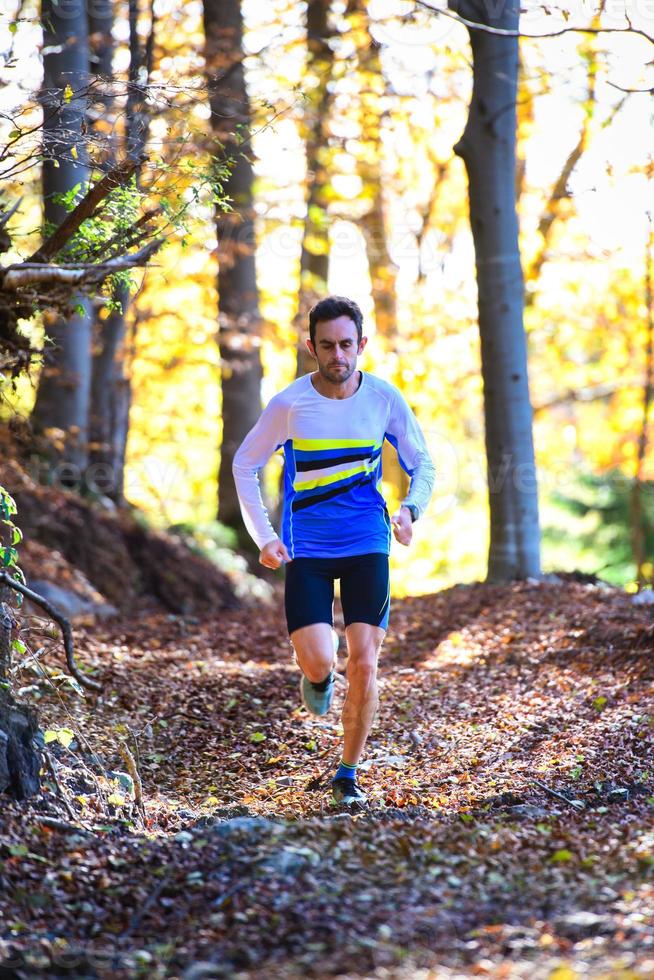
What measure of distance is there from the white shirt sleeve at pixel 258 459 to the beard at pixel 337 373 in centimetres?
27

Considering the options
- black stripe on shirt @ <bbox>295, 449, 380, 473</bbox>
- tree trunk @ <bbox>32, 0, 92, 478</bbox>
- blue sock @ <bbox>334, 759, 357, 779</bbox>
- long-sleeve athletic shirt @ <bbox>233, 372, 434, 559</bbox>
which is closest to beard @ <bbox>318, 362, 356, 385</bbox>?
long-sleeve athletic shirt @ <bbox>233, 372, 434, 559</bbox>

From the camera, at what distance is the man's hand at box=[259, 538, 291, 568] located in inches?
213

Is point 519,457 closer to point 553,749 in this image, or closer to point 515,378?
point 515,378

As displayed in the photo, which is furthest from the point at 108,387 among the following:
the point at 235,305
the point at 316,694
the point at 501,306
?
the point at 316,694

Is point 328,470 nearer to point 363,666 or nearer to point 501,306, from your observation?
point 363,666

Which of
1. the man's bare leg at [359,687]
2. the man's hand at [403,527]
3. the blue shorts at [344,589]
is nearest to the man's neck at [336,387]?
the man's hand at [403,527]

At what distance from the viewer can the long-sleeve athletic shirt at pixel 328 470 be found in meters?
5.57

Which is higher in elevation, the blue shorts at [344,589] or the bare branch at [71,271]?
the bare branch at [71,271]

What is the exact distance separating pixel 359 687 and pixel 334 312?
186cm

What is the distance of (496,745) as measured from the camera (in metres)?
6.43

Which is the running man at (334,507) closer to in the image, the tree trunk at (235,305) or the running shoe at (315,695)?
the running shoe at (315,695)

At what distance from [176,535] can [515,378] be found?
18.5 feet

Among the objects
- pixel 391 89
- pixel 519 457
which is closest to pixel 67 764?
pixel 519 457

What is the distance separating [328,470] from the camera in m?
5.57
